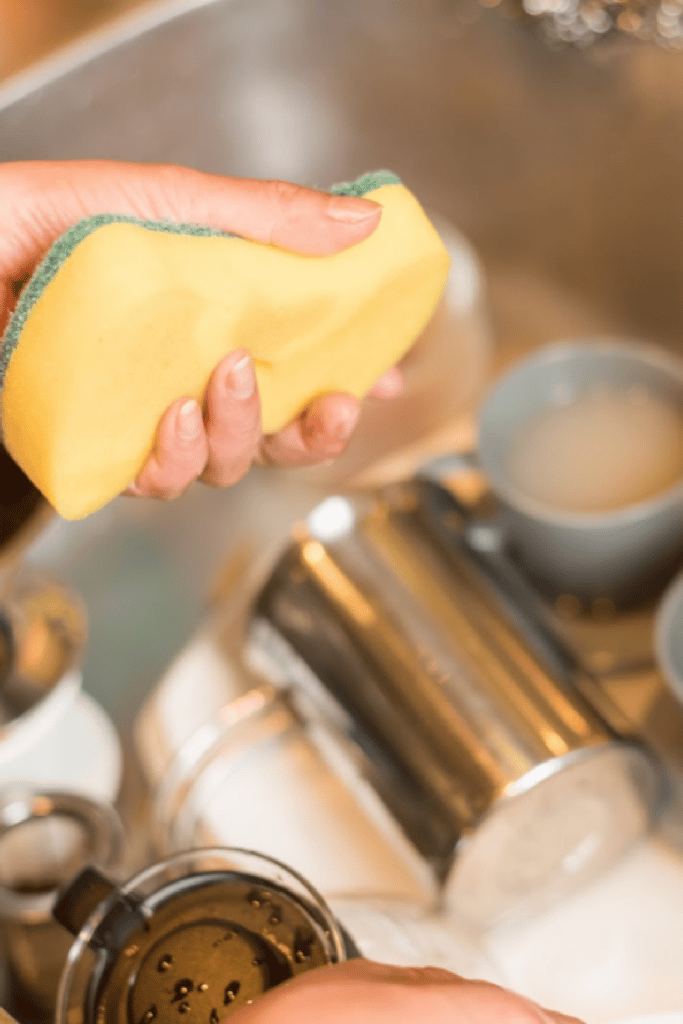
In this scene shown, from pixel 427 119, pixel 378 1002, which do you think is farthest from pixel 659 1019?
pixel 427 119

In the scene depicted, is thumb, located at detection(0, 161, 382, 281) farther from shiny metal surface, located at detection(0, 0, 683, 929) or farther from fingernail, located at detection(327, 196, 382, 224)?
shiny metal surface, located at detection(0, 0, 683, 929)

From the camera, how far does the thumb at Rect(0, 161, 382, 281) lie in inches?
14.3

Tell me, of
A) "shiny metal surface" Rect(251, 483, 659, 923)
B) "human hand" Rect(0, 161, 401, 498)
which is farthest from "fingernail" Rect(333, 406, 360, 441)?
"shiny metal surface" Rect(251, 483, 659, 923)

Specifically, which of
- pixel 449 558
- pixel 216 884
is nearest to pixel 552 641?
pixel 449 558

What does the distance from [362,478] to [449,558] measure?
0.09 m

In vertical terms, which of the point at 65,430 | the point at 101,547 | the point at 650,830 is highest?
the point at 65,430

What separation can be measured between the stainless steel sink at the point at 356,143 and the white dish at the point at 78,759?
0.06 metres

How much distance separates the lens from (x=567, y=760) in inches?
18.2

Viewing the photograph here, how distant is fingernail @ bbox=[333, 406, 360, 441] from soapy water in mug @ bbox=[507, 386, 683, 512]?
0.14 meters

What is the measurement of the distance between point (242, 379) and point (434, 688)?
0.18m

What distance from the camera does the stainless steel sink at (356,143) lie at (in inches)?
24.5

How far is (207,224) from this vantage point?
0.38 meters

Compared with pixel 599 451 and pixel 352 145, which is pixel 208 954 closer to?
pixel 599 451

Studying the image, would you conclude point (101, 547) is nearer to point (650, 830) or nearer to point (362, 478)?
point (362, 478)
